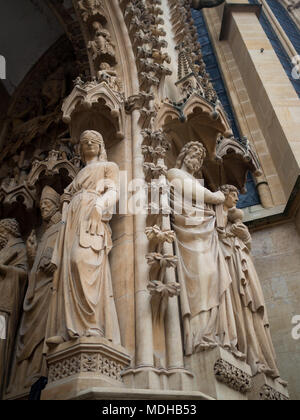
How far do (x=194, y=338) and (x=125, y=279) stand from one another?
0.71 m

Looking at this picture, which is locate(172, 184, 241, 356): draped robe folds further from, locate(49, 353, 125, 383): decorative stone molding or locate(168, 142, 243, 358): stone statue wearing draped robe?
locate(49, 353, 125, 383): decorative stone molding

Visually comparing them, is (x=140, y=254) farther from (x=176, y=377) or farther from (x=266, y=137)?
(x=266, y=137)

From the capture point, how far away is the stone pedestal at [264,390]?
364 cm

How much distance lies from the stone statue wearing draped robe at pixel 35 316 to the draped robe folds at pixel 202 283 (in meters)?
1.21

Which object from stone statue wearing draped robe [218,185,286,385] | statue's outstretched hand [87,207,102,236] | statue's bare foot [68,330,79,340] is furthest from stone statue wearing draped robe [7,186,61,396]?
stone statue wearing draped robe [218,185,286,385]

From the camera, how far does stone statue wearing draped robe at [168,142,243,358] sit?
140 inches

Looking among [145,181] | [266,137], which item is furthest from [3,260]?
[266,137]

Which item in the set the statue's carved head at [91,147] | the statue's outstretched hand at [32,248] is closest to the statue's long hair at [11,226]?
A: the statue's outstretched hand at [32,248]

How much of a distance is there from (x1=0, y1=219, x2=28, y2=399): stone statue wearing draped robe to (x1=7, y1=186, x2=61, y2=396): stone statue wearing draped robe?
0.10 m

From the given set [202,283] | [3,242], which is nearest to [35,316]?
[3,242]

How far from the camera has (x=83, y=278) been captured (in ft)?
11.2

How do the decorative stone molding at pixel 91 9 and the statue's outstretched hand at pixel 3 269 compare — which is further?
the decorative stone molding at pixel 91 9

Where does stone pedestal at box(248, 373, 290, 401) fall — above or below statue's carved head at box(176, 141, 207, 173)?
below

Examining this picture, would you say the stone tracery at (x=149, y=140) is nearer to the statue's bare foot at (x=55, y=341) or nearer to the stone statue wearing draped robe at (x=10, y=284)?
the statue's bare foot at (x=55, y=341)
